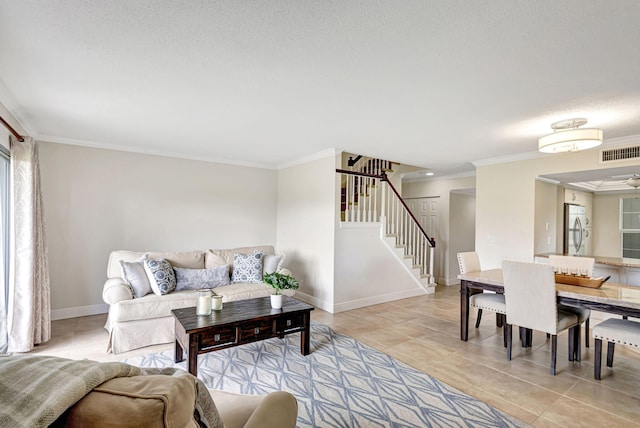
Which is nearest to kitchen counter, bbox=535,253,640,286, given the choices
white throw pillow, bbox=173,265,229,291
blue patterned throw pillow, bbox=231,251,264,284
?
blue patterned throw pillow, bbox=231,251,264,284

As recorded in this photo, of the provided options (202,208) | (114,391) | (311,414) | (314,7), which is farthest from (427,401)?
(202,208)

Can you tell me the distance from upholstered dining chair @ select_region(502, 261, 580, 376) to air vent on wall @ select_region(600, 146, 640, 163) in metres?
2.15

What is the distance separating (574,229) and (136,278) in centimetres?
749

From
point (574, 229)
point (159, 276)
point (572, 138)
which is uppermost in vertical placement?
point (572, 138)

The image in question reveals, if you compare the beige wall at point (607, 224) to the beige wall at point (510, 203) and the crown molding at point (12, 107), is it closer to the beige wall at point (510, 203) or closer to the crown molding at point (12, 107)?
the beige wall at point (510, 203)

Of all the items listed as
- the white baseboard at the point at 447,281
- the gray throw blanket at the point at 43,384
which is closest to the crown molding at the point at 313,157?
the gray throw blanket at the point at 43,384

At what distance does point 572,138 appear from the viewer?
2824 millimetres

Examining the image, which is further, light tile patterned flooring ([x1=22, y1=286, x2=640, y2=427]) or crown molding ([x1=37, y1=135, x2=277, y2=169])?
crown molding ([x1=37, y1=135, x2=277, y2=169])

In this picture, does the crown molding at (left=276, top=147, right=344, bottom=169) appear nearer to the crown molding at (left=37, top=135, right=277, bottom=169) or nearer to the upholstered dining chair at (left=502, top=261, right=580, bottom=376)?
the crown molding at (left=37, top=135, right=277, bottom=169)

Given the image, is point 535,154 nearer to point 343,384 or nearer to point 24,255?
point 343,384

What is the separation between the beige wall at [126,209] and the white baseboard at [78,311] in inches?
0.7

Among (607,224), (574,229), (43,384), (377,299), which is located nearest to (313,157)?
(377,299)

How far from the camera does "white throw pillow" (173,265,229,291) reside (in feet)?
12.6

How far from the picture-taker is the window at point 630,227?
676 centimetres
